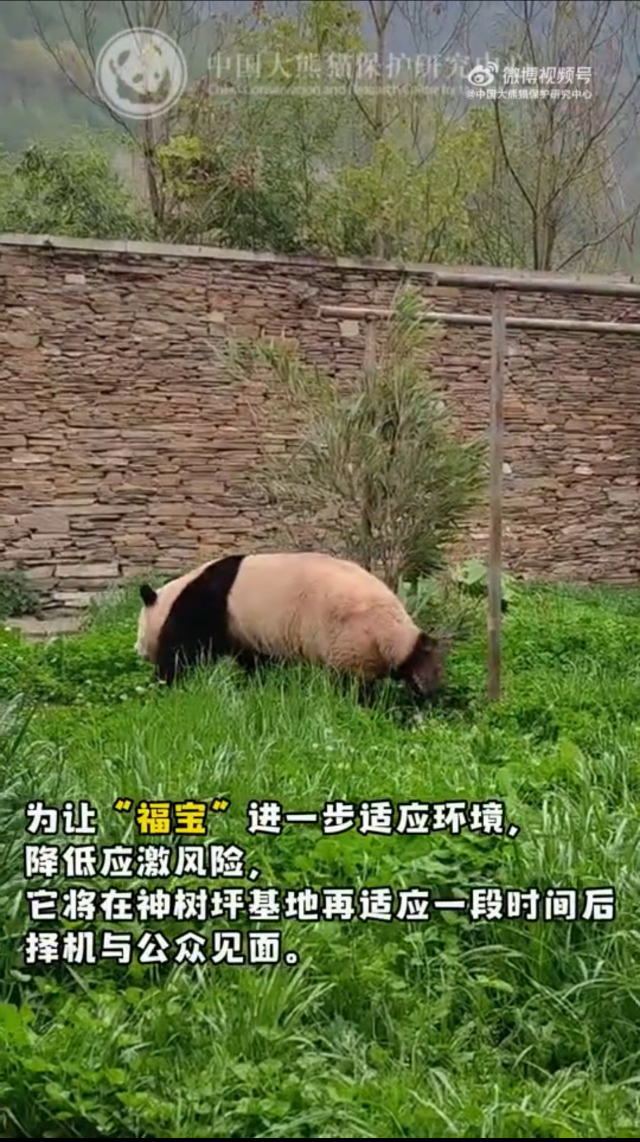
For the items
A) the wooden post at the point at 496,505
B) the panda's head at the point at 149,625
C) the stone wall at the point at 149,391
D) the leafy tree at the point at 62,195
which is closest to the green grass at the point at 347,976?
the wooden post at the point at 496,505

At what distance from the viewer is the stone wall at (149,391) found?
26.0 feet

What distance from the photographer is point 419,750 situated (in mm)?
3844

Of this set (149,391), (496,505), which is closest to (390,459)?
(496,505)

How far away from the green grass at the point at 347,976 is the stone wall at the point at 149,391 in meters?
4.17

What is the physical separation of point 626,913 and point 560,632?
368 centimetres

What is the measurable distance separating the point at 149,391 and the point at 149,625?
330 cm

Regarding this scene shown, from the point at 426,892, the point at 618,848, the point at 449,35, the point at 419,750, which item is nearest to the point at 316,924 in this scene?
the point at 426,892

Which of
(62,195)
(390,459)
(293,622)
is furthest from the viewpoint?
(62,195)

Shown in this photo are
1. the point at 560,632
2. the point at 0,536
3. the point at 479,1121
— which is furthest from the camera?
the point at 0,536

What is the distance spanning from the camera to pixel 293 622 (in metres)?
4.81

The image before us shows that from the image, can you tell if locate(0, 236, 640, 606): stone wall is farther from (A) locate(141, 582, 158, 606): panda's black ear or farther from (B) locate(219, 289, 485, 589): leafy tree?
(A) locate(141, 582, 158, 606): panda's black ear

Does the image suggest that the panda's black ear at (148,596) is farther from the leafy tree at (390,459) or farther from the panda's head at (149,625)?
the leafy tree at (390,459)

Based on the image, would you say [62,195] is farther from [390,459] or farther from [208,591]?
[208,591]

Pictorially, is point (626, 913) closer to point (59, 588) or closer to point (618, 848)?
point (618, 848)
